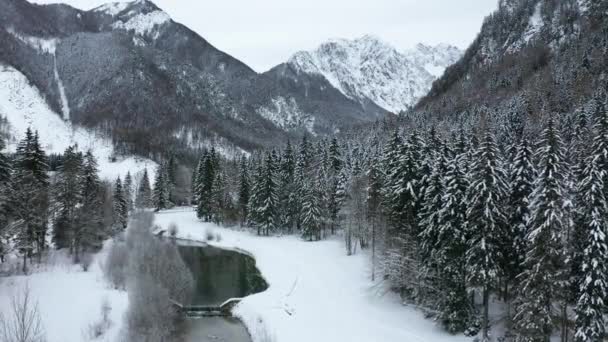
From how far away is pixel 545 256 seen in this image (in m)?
24.1

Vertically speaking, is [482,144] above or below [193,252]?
above

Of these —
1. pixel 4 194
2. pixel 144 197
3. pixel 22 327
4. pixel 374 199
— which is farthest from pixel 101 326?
pixel 144 197

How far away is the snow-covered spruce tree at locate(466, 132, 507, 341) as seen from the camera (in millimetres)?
27297

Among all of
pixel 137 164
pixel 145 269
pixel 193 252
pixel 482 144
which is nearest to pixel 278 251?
pixel 193 252

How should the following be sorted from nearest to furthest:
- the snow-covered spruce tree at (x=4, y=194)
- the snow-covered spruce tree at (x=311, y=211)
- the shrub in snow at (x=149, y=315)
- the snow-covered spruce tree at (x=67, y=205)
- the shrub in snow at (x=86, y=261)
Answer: the shrub in snow at (x=149, y=315) → the snow-covered spruce tree at (x=4, y=194) → the shrub in snow at (x=86, y=261) → the snow-covered spruce tree at (x=67, y=205) → the snow-covered spruce tree at (x=311, y=211)

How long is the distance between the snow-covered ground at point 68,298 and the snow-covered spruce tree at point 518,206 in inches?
1114

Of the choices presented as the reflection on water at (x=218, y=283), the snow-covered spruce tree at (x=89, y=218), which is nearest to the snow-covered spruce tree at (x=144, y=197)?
the reflection on water at (x=218, y=283)

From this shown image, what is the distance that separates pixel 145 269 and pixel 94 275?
24.1 ft

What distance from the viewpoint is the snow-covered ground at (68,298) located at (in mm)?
27891

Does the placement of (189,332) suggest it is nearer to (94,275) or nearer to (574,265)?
(94,275)

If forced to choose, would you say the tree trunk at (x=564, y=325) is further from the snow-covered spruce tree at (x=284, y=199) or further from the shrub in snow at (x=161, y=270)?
the snow-covered spruce tree at (x=284, y=199)

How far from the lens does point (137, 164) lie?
16675cm

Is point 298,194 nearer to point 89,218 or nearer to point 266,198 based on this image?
point 266,198

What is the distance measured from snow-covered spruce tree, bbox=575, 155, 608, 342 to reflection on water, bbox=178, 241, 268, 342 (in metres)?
23.1
